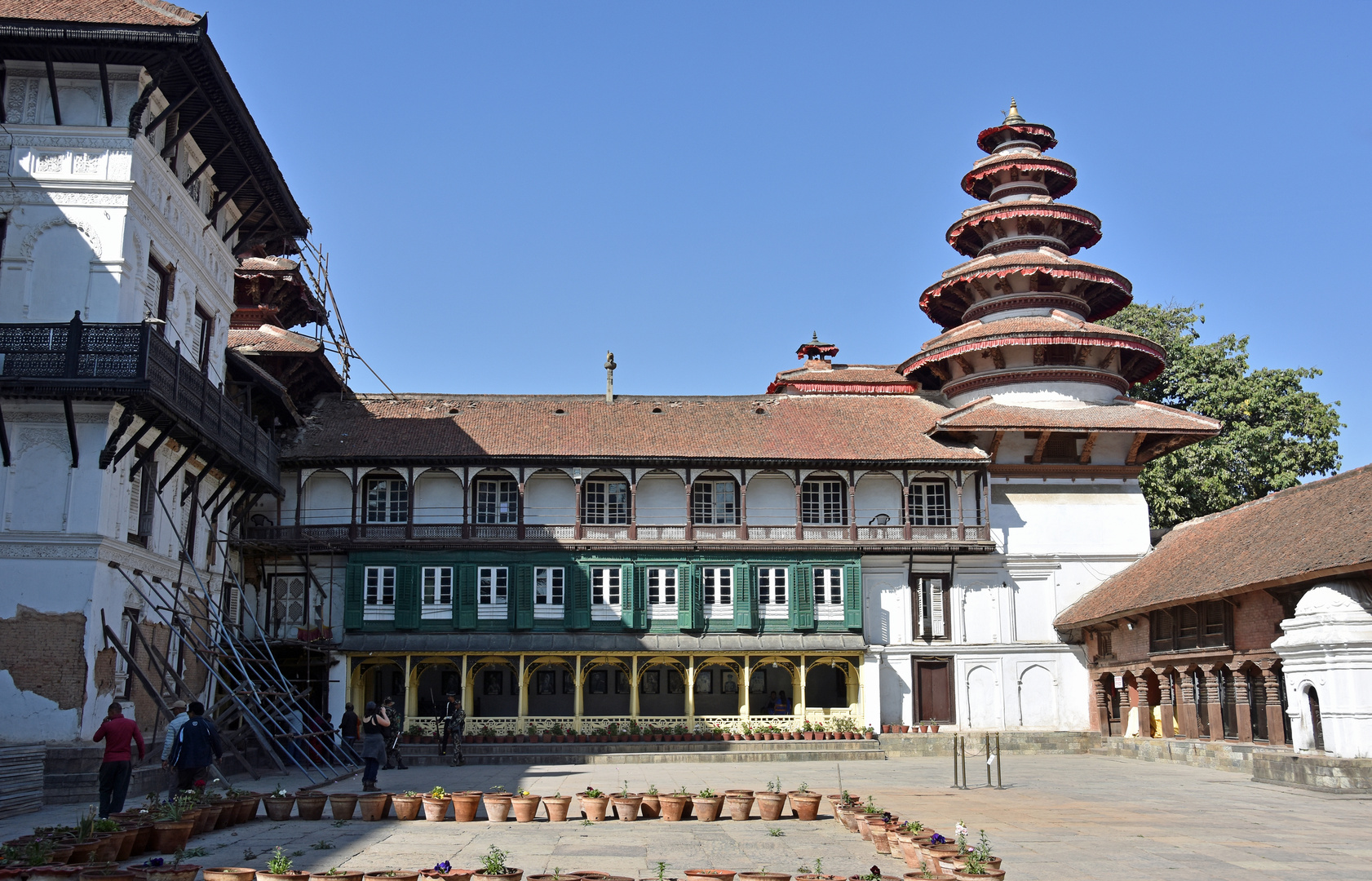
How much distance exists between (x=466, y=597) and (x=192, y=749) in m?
17.6

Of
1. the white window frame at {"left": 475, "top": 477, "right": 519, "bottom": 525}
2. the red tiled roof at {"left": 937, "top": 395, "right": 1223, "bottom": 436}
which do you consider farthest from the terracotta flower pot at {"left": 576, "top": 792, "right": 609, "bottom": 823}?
the red tiled roof at {"left": 937, "top": 395, "right": 1223, "bottom": 436}

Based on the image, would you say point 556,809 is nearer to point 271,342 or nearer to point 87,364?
point 87,364

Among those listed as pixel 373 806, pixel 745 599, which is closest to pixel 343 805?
pixel 373 806

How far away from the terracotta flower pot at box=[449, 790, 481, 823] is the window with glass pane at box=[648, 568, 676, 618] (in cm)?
1824

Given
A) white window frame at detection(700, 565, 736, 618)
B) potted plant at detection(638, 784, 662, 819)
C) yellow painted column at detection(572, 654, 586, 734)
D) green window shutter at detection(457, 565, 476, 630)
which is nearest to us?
potted plant at detection(638, 784, 662, 819)

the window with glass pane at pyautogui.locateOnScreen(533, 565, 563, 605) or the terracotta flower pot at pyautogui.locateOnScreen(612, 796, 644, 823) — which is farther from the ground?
the window with glass pane at pyautogui.locateOnScreen(533, 565, 563, 605)

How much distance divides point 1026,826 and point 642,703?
22639 millimetres

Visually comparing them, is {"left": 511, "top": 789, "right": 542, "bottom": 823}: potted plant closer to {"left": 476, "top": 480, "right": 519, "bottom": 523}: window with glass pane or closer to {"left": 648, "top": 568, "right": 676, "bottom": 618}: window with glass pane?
{"left": 648, "top": 568, "right": 676, "bottom": 618}: window with glass pane

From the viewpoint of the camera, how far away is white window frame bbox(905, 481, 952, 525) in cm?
3625

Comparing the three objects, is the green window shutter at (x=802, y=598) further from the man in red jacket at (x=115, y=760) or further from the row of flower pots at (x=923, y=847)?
the man in red jacket at (x=115, y=760)

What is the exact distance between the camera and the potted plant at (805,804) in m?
16.3

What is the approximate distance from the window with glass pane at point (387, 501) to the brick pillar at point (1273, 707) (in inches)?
913

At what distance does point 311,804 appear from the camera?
16.6 metres

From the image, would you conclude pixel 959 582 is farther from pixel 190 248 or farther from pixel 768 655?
pixel 190 248
